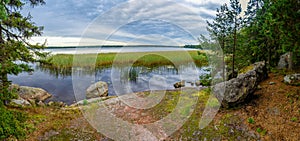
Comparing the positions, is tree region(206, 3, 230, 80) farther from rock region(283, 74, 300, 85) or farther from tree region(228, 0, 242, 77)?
rock region(283, 74, 300, 85)

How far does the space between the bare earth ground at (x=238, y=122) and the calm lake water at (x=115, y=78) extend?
610 centimetres

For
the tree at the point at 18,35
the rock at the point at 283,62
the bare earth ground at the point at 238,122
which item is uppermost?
the tree at the point at 18,35

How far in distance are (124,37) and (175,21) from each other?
96.7 inches

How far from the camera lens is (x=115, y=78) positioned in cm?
2202

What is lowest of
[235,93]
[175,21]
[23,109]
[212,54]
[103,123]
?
[103,123]

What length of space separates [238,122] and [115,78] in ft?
52.2

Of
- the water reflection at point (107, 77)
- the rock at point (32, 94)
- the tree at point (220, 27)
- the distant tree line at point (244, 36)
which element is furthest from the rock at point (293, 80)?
the rock at point (32, 94)

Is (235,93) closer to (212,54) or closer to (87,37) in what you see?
(212,54)

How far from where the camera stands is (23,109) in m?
9.98

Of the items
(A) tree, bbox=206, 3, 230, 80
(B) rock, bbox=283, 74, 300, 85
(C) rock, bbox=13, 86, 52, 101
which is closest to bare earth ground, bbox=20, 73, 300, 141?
(B) rock, bbox=283, 74, 300, 85

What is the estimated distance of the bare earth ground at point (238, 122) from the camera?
7.39 metres

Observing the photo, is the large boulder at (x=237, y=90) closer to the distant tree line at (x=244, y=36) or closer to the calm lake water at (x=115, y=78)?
the distant tree line at (x=244, y=36)

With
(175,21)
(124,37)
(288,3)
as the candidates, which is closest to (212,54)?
(175,21)

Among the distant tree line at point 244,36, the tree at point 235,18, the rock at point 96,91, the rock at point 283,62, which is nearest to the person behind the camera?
the tree at point 235,18
